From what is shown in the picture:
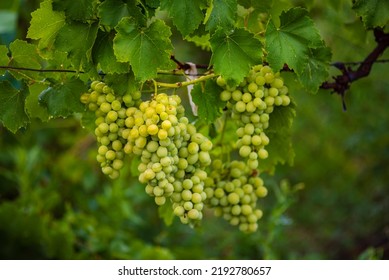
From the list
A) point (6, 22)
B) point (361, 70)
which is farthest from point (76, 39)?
point (6, 22)

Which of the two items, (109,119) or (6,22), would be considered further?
(6,22)

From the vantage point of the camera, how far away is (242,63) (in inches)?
39.5

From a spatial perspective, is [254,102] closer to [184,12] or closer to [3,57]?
[184,12]

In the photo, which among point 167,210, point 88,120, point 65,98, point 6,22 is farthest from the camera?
point 6,22

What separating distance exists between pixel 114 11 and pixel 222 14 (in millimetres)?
187

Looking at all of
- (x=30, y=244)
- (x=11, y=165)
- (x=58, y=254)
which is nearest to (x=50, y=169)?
(x=11, y=165)

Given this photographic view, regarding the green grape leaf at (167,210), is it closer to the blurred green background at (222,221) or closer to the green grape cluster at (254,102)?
the green grape cluster at (254,102)

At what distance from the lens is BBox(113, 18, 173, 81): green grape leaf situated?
0.95 metres

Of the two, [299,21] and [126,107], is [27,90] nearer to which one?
[126,107]

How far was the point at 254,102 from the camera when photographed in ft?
3.54

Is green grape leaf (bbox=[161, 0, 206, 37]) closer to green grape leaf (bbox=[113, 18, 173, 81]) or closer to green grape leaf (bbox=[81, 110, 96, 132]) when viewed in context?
green grape leaf (bbox=[113, 18, 173, 81])

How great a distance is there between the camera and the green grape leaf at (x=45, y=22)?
1.01 metres

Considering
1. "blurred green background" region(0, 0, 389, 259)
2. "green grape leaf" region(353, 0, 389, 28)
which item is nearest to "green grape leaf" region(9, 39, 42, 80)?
"green grape leaf" region(353, 0, 389, 28)

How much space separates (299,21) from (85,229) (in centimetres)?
131
